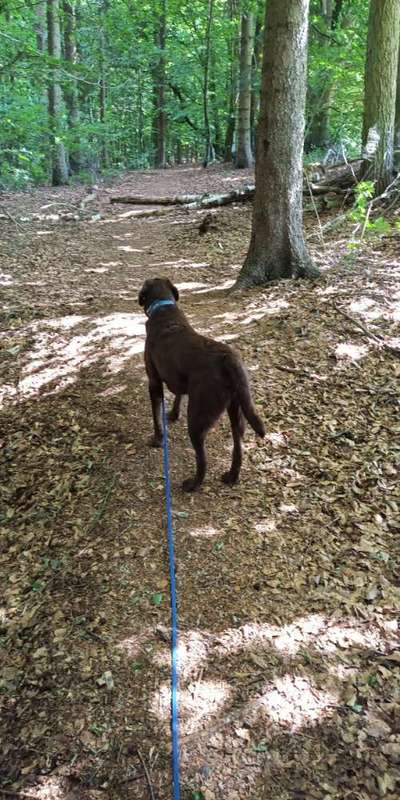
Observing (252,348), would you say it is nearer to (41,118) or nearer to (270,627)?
(270,627)

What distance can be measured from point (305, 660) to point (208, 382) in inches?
66.4

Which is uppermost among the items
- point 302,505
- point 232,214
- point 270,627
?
point 232,214

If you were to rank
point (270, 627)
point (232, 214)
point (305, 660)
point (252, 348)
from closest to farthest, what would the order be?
point (305, 660) < point (270, 627) < point (252, 348) < point (232, 214)

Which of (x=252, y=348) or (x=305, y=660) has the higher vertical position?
(x=252, y=348)

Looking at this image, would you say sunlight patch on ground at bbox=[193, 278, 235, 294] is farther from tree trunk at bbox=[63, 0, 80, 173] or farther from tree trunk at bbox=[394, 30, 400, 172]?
tree trunk at bbox=[63, 0, 80, 173]

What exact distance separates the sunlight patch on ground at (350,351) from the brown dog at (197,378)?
1.90 metres

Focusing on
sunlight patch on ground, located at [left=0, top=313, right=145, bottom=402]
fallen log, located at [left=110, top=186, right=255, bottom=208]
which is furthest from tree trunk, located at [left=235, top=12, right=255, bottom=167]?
sunlight patch on ground, located at [left=0, top=313, right=145, bottom=402]

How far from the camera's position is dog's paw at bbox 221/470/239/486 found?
3.85 meters

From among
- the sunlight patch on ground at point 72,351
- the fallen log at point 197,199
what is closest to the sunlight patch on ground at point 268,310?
the sunlight patch on ground at point 72,351

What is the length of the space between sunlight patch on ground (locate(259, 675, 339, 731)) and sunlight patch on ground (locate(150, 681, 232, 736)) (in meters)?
0.21

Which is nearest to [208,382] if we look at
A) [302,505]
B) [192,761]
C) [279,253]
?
[302,505]

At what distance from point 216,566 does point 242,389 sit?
113 centimetres

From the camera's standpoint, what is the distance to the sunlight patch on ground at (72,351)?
217 inches

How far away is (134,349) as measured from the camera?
5914 millimetres
